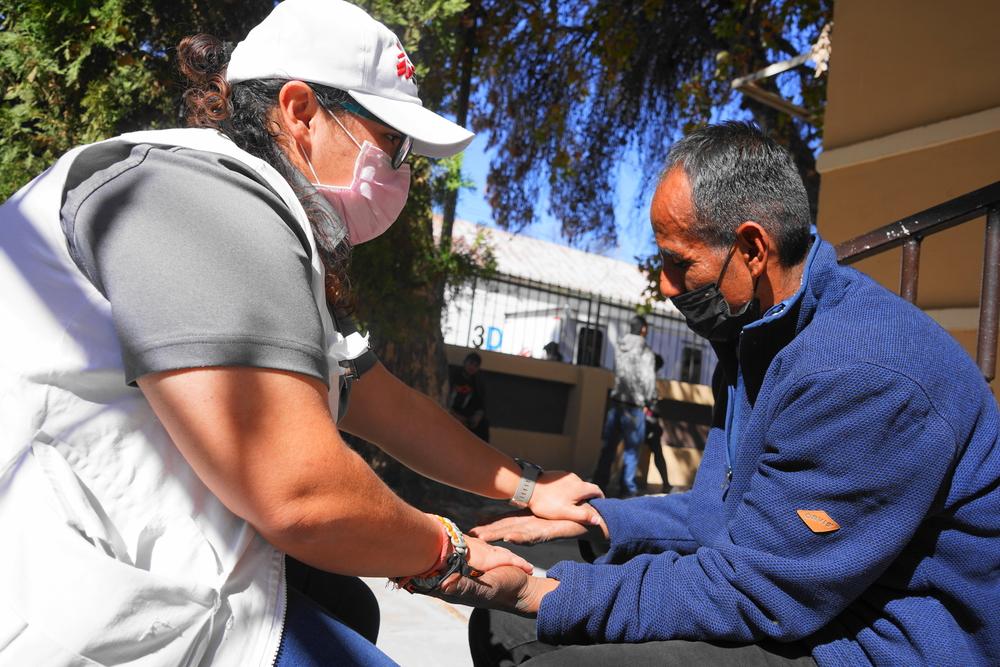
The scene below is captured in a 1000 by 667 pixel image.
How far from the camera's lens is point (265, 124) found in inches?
66.6

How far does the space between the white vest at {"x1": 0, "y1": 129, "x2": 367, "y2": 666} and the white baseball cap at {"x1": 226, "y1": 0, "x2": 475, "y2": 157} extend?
473 mm

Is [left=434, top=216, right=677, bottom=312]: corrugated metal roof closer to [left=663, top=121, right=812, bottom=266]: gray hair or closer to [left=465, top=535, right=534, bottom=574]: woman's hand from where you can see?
[left=663, top=121, right=812, bottom=266]: gray hair

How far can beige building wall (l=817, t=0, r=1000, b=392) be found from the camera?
4.41 m

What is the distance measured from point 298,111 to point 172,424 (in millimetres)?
765

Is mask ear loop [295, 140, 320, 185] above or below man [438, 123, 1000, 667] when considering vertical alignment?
above

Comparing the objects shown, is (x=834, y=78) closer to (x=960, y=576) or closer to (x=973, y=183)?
(x=973, y=183)

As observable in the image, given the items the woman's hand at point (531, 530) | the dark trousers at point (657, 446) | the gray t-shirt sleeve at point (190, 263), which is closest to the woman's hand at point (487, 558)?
the woman's hand at point (531, 530)

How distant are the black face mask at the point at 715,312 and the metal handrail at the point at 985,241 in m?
1.36

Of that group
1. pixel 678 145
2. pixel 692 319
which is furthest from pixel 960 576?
pixel 678 145

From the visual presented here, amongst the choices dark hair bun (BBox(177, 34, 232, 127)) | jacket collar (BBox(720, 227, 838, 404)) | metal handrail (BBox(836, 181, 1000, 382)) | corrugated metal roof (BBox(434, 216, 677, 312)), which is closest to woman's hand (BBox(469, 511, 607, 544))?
jacket collar (BBox(720, 227, 838, 404))

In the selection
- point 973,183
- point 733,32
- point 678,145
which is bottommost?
point 678,145

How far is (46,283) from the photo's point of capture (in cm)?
127

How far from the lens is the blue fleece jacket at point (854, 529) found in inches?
57.3

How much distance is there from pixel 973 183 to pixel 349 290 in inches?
157
